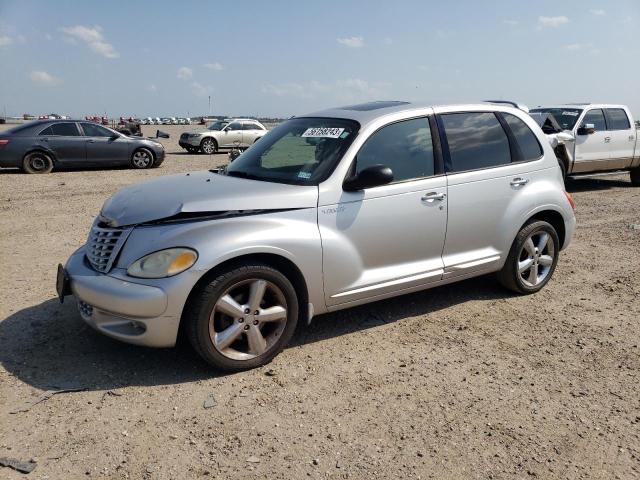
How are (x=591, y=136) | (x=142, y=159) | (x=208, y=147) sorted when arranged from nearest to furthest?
(x=591, y=136) < (x=142, y=159) < (x=208, y=147)

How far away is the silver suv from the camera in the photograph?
351cm

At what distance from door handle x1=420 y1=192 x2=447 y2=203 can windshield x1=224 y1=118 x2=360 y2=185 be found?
751mm

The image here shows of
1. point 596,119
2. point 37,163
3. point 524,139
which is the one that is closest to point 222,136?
point 37,163

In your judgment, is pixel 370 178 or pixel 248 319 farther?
pixel 370 178

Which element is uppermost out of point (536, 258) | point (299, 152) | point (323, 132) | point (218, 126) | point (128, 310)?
point (218, 126)

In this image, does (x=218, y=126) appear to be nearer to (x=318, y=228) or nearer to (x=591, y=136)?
(x=591, y=136)

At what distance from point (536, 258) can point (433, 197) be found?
60.1 inches

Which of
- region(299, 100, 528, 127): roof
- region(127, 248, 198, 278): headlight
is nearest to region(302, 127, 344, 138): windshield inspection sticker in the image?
region(299, 100, 528, 127): roof

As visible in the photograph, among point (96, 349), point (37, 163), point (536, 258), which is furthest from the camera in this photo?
point (37, 163)

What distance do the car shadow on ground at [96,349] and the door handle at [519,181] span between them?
3.99 feet

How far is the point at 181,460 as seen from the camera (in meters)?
2.82

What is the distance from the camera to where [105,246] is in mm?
3703

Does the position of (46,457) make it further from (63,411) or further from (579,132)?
(579,132)

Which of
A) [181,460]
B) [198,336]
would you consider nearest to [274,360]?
[198,336]
